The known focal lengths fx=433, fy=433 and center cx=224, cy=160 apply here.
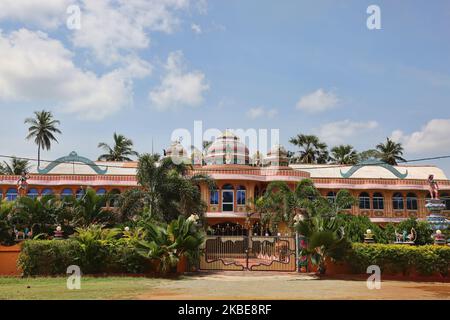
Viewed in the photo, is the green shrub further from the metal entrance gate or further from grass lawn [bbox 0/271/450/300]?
the metal entrance gate

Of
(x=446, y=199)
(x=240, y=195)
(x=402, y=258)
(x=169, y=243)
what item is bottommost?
(x=402, y=258)

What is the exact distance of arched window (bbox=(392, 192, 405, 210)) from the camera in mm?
35406

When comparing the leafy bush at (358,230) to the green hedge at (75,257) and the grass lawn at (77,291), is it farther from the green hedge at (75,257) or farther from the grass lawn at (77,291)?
the green hedge at (75,257)

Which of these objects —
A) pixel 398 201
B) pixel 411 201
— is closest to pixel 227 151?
pixel 398 201

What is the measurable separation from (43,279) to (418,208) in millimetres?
30030

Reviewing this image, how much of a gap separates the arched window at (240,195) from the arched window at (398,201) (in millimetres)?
12912

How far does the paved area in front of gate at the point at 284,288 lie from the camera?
37.3ft

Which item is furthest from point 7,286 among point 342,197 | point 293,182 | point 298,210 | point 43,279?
point 293,182

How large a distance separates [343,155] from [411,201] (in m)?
15.5

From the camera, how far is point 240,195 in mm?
31984

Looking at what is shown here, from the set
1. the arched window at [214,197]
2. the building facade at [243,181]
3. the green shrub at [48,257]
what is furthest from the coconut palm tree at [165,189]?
the arched window at [214,197]

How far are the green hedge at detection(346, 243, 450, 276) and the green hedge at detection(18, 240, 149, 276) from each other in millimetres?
8219

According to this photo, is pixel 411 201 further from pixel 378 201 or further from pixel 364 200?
pixel 364 200

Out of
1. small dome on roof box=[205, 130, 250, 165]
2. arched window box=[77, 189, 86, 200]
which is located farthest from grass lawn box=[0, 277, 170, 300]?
small dome on roof box=[205, 130, 250, 165]
